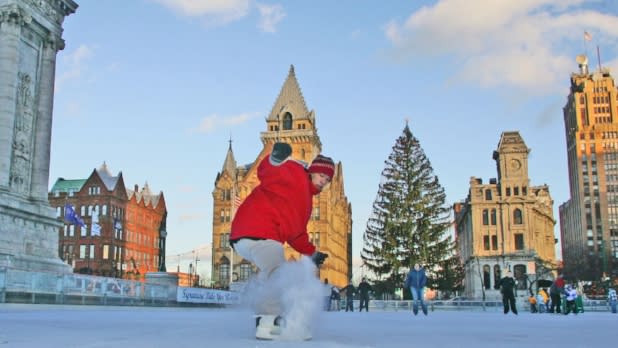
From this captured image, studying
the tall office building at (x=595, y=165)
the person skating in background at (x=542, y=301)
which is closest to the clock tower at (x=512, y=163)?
the person skating in background at (x=542, y=301)

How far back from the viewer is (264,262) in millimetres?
6215

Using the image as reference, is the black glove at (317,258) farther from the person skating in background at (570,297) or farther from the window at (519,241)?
the window at (519,241)

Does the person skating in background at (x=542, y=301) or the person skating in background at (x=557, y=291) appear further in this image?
the person skating in background at (x=542, y=301)

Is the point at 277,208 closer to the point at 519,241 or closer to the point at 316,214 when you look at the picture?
the point at 519,241

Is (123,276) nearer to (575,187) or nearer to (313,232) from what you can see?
(313,232)

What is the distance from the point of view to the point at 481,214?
81.2 meters

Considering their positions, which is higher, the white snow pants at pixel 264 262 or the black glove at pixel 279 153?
the black glove at pixel 279 153

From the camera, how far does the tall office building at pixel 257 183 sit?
86.4 meters

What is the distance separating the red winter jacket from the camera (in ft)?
20.6

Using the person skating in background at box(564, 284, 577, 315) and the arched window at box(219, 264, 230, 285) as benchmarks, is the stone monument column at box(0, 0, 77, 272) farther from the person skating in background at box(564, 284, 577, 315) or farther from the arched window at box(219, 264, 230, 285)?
the arched window at box(219, 264, 230, 285)

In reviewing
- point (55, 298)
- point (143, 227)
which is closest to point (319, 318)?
point (55, 298)

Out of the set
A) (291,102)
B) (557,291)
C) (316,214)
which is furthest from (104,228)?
(557,291)

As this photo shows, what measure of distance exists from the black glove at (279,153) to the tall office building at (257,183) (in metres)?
76.9

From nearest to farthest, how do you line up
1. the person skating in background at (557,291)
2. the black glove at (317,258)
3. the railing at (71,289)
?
A: the black glove at (317,258)
the railing at (71,289)
the person skating in background at (557,291)
